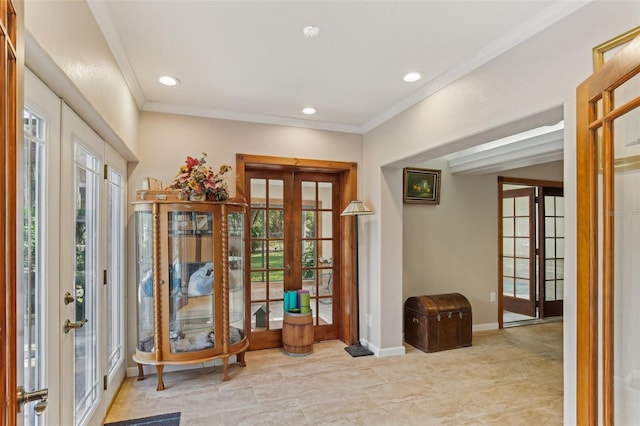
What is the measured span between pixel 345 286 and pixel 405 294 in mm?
813

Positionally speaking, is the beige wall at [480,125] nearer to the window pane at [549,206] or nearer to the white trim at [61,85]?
the white trim at [61,85]

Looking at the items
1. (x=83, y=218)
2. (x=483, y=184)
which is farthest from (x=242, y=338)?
(x=483, y=184)

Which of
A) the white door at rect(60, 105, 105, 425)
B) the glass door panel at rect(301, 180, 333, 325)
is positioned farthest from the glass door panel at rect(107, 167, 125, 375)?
the glass door panel at rect(301, 180, 333, 325)

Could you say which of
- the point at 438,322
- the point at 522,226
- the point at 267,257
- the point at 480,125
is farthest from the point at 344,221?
the point at 522,226

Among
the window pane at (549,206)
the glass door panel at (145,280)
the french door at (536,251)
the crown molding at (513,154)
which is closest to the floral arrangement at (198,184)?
the glass door panel at (145,280)

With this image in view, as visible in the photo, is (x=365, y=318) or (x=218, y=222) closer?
(x=218, y=222)

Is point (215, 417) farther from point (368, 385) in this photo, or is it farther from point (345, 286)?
point (345, 286)

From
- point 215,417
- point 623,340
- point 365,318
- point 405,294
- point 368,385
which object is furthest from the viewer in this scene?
point 405,294

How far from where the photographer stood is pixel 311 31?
214 cm

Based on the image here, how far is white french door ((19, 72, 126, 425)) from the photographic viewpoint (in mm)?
1513

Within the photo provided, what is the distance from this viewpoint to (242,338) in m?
3.39

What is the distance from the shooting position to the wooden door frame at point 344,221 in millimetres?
3855

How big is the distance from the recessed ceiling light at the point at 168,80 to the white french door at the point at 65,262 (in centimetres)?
73

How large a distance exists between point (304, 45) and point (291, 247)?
93.2 inches
